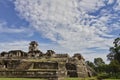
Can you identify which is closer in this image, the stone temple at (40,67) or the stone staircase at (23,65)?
the stone temple at (40,67)

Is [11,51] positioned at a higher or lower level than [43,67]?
higher

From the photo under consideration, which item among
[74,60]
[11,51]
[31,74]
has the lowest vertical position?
[31,74]

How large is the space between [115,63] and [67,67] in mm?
12880

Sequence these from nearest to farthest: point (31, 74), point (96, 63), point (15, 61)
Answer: point (31, 74), point (15, 61), point (96, 63)

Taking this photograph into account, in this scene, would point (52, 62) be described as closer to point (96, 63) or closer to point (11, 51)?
point (11, 51)

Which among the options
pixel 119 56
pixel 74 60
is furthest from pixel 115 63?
pixel 74 60

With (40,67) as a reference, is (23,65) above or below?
above

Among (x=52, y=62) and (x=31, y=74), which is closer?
(x=31, y=74)

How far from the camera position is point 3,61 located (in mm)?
58594

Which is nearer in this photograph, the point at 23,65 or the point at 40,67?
the point at 40,67

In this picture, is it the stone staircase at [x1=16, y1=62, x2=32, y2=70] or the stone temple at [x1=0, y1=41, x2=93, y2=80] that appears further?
the stone staircase at [x1=16, y1=62, x2=32, y2=70]

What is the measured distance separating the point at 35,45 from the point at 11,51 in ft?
22.9

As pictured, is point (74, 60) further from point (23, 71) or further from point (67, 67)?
point (23, 71)

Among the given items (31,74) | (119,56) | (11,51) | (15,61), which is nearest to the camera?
(31,74)
